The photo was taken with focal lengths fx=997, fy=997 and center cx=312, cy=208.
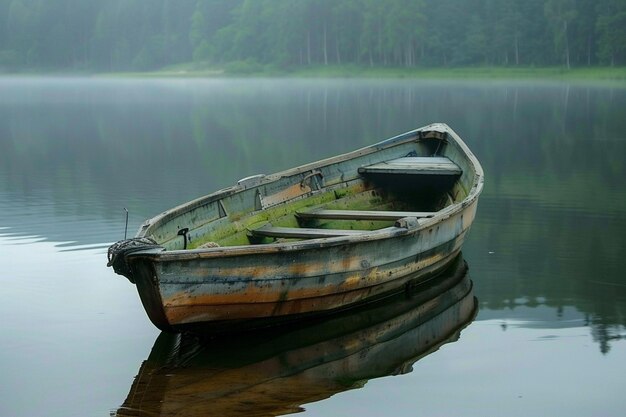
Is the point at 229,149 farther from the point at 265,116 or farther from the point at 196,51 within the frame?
the point at 196,51

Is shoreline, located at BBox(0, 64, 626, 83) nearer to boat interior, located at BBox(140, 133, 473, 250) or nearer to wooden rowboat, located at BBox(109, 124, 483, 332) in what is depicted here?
boat interior, located at BBox(140, 133, 473, 250)

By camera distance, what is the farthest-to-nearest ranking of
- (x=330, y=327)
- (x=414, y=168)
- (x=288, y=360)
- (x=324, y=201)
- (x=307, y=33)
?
1. (x=307, y=33)
2. (x=414, y=168)
3. (x=324, y=201)
4. (x=330, y=327)
5. (x=288, y=360)

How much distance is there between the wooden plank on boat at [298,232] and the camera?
1234 cm

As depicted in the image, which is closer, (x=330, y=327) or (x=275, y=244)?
(x=275, y=244)

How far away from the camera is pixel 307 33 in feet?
435

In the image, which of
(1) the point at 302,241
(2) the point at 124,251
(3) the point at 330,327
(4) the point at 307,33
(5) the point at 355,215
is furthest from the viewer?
(4) the point at 307,33

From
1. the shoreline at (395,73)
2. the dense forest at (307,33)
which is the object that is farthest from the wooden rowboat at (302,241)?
the dense forest at (307,33)

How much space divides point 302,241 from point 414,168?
5.48 m

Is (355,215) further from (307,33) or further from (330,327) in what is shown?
(307,33)

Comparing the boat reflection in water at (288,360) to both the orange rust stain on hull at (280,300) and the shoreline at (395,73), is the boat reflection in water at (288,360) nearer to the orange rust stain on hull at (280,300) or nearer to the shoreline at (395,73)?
the orange rust stain on hull at (280,300)

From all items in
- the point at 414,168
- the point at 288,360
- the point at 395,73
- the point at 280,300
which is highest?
the point at 414,168

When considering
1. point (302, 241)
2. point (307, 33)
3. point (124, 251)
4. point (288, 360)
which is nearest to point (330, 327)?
point (288, 360)

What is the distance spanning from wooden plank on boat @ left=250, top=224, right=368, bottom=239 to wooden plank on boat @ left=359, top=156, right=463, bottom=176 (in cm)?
322

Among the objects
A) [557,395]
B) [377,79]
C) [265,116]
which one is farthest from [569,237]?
[377,79]
